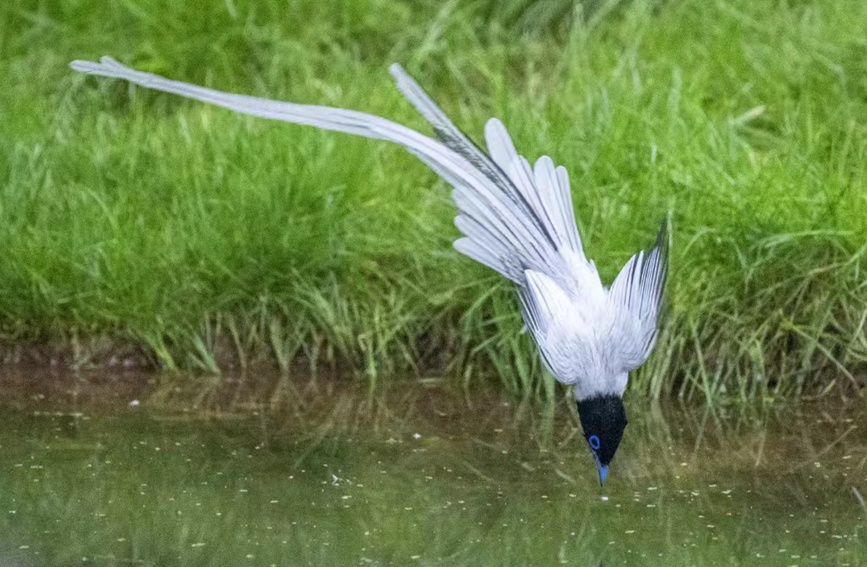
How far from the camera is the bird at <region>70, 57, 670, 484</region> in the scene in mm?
3572

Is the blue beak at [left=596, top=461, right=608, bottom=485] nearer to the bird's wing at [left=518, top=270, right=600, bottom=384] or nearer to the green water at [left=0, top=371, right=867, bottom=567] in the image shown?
the green water at [left=0, top=371, right=867, bottom=567]

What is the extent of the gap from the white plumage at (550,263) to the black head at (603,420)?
2cm

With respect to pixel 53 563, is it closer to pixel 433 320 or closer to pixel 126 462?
pixel 126 462

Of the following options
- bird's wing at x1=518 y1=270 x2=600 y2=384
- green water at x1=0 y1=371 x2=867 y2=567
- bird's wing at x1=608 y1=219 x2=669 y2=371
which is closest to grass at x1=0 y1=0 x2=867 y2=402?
green water at x1=0 y1=371 x2=867 y2=567

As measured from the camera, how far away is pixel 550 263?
12.2 feet

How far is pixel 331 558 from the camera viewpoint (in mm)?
3395

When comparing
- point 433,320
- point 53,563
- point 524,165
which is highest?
point 524,165

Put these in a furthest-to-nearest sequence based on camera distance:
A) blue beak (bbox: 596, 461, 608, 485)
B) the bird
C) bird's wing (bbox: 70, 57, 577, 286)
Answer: blue beak (bbox: 596, 461, 608, 485) < the bird < bird's wing (bbox: 70, 57, 577, 286)

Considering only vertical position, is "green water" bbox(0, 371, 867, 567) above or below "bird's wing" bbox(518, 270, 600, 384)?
below

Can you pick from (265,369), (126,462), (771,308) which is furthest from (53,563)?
(771,308)

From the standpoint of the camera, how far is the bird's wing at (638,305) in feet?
11.8

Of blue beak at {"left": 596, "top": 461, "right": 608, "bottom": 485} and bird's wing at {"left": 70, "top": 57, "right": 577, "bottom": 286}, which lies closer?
bird's wing at {"left": 70, "top": 57, "right": 577, "bottom": 286}

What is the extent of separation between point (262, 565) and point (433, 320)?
1732mm

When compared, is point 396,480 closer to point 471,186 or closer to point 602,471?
point 602,471
